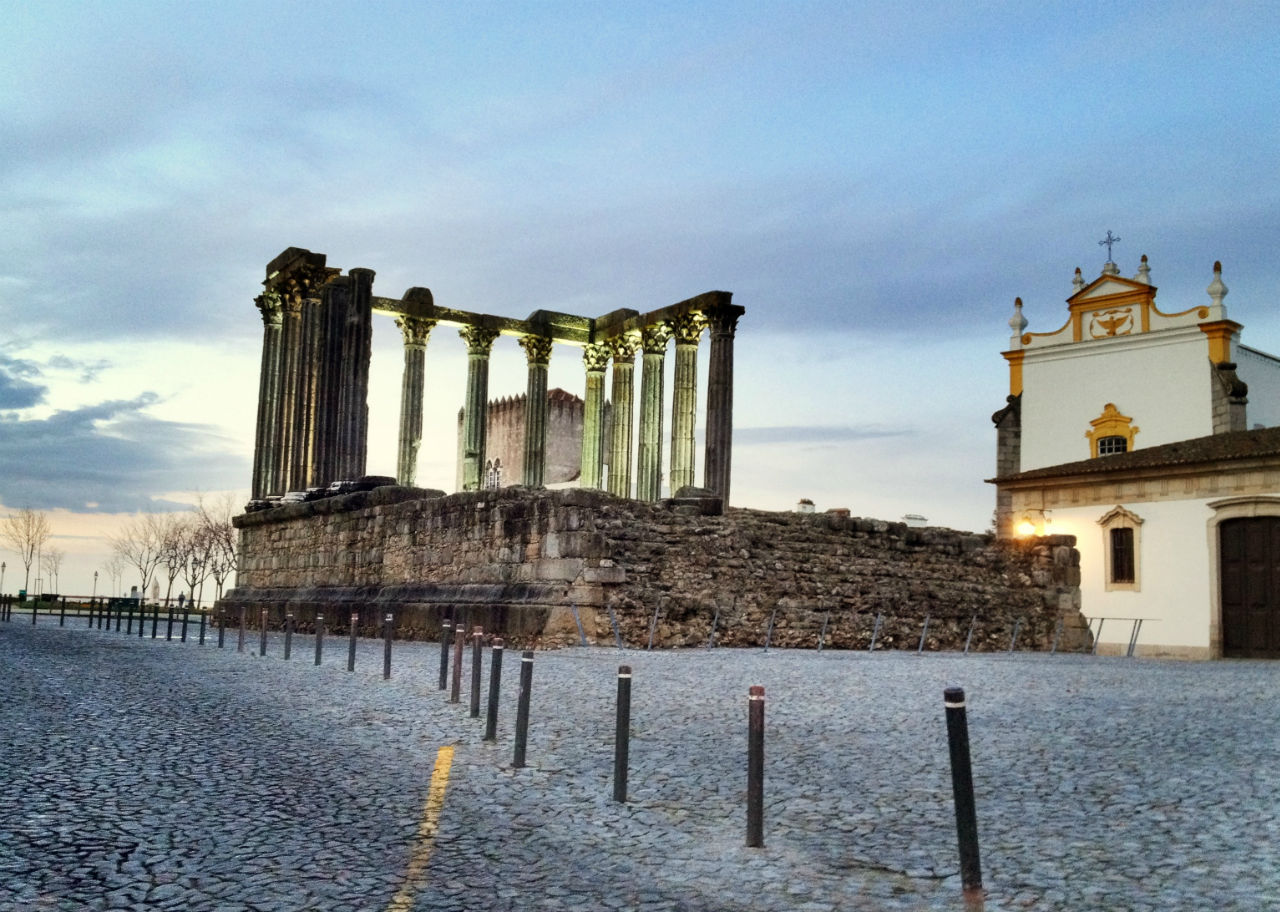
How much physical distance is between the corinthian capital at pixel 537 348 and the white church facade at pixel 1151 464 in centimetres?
1343

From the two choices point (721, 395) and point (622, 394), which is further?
point (622, 394)

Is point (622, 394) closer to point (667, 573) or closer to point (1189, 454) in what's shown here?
point (1189, 454)

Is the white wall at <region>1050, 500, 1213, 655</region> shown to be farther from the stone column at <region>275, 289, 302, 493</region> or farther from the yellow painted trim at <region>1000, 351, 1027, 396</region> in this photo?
the stone column at <region>275, 289, 302, 493</region>

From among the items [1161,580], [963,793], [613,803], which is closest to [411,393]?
[1161,580]

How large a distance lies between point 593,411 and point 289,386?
1011 cm

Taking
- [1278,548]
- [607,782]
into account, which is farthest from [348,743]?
[1278,548]

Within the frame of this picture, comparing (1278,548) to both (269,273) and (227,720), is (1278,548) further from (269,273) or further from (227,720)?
(269,273)

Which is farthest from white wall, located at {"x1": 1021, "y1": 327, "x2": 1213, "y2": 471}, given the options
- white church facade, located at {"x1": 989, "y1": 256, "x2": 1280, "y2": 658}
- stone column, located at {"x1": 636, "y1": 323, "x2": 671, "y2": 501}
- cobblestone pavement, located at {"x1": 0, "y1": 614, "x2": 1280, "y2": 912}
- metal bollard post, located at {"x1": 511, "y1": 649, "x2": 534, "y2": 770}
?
metal bollard post, located at {"x1": 511, "y1": 649, "x2": 534, "y2": 770}

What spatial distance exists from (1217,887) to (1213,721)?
5.44 meters

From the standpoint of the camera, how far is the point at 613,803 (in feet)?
21.0

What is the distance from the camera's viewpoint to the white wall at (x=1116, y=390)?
109 ft

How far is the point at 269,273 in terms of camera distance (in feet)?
104

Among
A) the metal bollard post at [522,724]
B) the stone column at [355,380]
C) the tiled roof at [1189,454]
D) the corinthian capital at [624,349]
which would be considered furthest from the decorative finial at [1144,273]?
the metal bollard post at [522,724]

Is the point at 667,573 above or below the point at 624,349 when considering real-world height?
below
